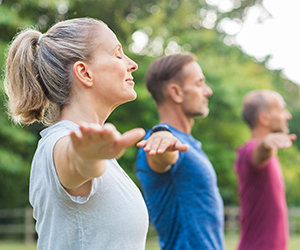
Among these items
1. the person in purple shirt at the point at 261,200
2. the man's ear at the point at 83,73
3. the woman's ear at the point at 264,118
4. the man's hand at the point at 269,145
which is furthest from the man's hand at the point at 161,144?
the woman's ear at the point at 264,118

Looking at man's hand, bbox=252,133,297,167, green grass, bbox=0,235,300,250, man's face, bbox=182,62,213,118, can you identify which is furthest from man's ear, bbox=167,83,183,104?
green grass, bbox=0,235,300,250

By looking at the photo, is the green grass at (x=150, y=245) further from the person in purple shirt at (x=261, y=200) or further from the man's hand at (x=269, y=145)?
the man's hand at (x=269, y=145)

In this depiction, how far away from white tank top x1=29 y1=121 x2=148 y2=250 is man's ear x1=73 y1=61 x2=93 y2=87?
0.63 feet

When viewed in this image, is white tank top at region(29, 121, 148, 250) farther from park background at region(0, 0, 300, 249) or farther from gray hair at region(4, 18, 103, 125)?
park background at region(0, 0, 300, 249)

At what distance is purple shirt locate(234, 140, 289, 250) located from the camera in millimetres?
4262

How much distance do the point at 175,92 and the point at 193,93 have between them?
0.47 ft

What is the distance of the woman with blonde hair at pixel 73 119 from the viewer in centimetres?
157

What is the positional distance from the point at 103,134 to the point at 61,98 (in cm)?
74

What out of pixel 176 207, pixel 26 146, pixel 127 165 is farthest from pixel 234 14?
pixel 176 207

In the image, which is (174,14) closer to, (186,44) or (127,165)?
(186,44)

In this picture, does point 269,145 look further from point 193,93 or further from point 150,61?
point 150,61

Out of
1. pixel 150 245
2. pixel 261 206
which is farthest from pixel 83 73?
pixel 150 245

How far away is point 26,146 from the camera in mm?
13570

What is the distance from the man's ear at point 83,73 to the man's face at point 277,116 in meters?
3.61
